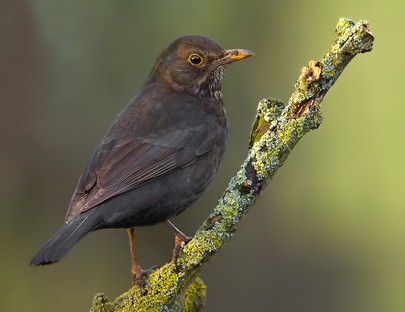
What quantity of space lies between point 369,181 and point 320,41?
1548 mm

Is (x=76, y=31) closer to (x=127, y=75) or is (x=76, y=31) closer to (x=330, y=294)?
(x=127, y=75)

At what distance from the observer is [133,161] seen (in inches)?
222

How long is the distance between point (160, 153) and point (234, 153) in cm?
268

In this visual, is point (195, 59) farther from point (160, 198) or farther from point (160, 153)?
point (160, 198)

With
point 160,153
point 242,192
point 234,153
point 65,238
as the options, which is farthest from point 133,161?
point 234,153

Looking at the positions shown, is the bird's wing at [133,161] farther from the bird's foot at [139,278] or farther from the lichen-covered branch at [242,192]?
the lichen-covered branch at [242,192]

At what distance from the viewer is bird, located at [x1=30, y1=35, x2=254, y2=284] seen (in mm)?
5383

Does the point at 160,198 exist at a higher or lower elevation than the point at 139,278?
higher

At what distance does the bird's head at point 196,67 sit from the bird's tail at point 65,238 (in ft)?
5.17

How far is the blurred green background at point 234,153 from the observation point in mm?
7703

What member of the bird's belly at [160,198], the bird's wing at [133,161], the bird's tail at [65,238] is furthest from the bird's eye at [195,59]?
the bird's tail at [65,238]

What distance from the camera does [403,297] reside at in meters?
8.15

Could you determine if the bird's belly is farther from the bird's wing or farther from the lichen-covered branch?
the lichen-covered branch

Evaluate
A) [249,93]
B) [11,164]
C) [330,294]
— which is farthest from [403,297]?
[11,164]
